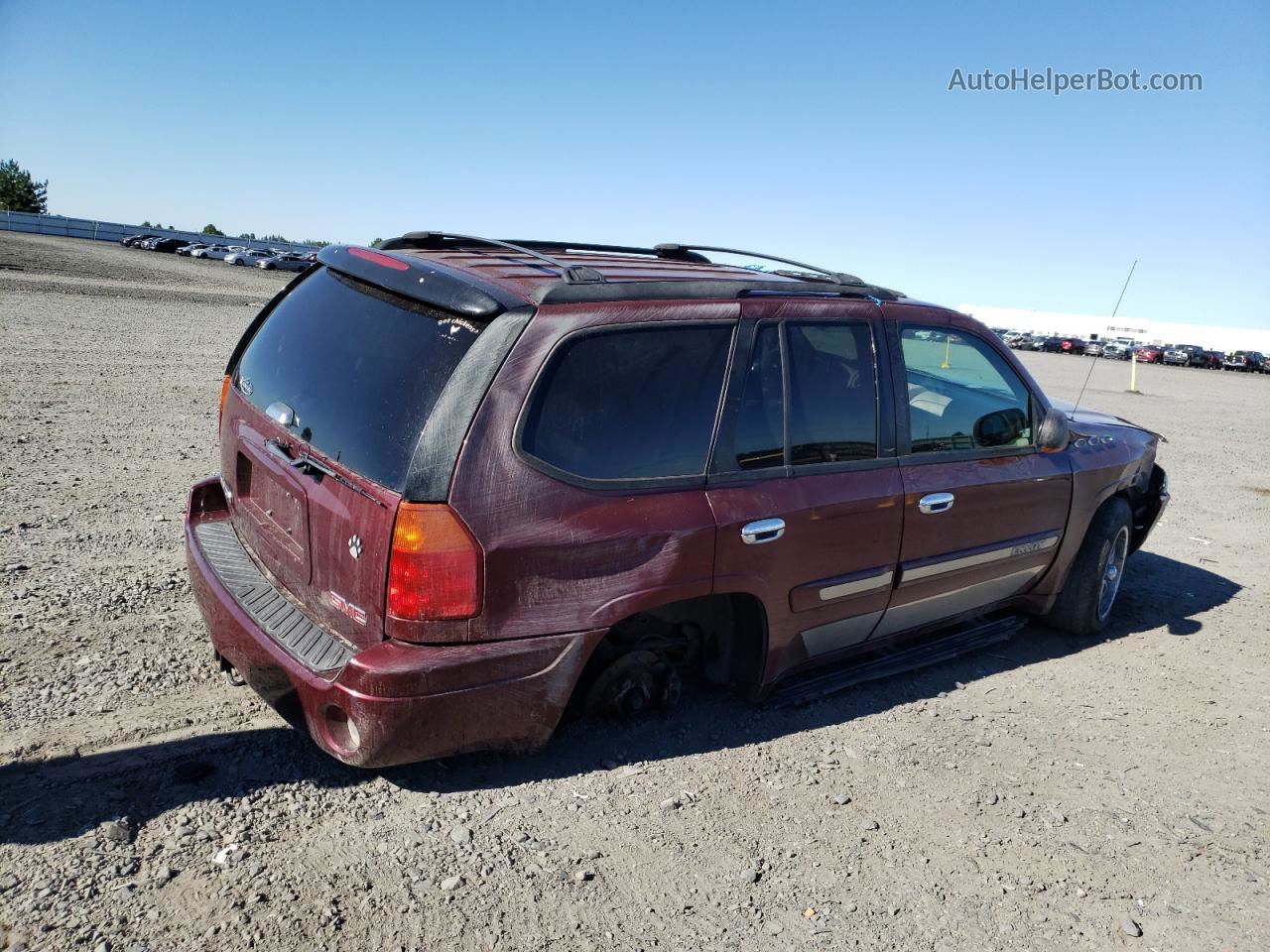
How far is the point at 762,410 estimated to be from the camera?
353 centimetres

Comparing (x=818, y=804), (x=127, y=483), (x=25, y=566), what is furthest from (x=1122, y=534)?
(x=127, y=483)

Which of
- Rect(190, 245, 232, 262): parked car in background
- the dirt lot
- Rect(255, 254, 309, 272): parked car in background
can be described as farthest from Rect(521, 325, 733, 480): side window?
Rect(190, 245, 232, 262): parked car in background

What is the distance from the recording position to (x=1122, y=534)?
17.7 feet

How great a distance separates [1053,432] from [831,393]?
4.89 feet

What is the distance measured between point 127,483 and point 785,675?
185 inches

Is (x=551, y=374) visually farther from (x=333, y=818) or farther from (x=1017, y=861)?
(x=1017, y=861)

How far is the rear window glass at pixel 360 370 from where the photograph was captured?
9.62 feet

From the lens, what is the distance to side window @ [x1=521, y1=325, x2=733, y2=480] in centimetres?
301

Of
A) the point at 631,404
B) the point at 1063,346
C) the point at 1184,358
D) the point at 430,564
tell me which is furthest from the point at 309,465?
the point at 1063,346

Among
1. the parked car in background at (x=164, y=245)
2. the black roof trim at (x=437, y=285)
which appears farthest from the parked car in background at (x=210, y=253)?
the black roof trim at (x=437, y=285)

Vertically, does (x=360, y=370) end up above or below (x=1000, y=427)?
above

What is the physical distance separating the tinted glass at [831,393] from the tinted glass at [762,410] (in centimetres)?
7

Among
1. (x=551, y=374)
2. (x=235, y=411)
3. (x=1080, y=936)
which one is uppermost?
(x=551, y=374)

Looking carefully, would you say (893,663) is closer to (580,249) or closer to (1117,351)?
(580,249)
